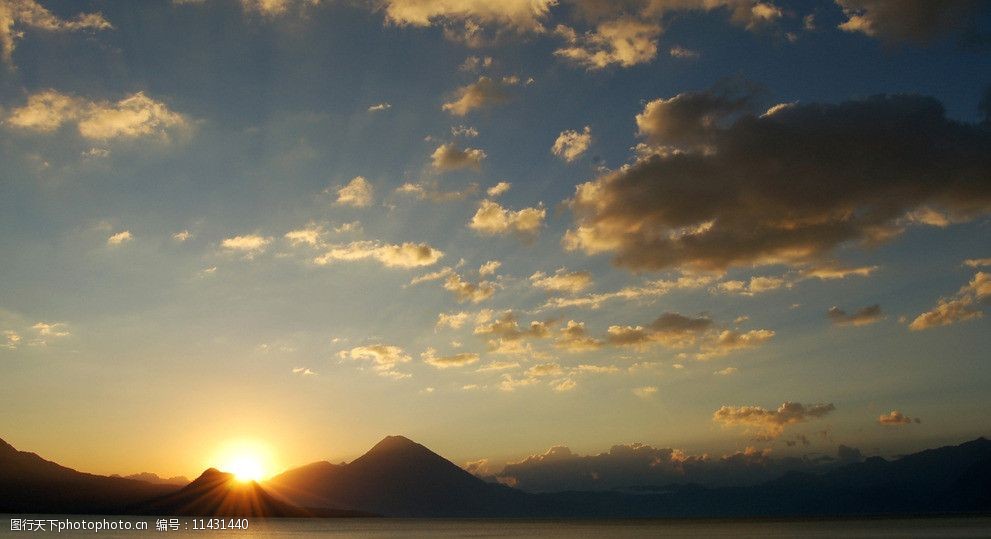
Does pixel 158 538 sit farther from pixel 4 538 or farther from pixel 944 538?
pixel 944 538

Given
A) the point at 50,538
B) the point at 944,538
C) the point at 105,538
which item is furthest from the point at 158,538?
the point at 944,538

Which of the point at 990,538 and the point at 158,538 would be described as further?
the point at 158,538

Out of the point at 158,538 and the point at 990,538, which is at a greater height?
the point at 158,538

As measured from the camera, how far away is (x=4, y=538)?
16200 cm

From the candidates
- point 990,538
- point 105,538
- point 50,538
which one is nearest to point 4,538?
point 50,538

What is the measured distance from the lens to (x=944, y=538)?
650ft

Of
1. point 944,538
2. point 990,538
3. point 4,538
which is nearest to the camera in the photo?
point 4,538

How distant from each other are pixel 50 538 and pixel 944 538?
23893 centimetres

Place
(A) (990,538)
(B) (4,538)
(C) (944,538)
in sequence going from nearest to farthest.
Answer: (B) (4,538), (A) (990,538), (C) (944,538)

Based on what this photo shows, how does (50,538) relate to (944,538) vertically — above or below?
above

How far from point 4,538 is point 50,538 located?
11.1m

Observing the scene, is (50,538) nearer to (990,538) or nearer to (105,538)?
(105,538)

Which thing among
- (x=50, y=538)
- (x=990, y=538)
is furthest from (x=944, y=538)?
(x=50, y=538)

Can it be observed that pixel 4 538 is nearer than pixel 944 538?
Yes
